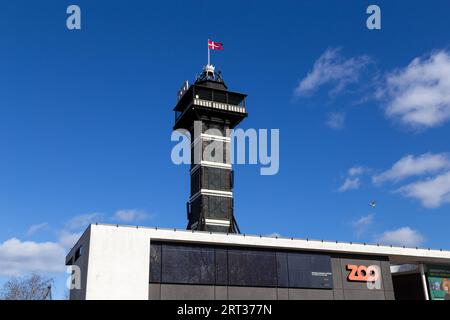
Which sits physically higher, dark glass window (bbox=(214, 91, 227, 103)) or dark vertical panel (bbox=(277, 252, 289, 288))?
dark glass window (bbox=(214, 91, 227, 103))

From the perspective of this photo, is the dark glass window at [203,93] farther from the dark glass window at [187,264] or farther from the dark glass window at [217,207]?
the dark glass window at [187,264]

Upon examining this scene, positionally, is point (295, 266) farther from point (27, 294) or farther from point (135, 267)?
point (27, 294)

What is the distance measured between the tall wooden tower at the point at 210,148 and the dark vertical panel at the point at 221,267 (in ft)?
81.7

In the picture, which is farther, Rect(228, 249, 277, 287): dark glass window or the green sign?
the green sign

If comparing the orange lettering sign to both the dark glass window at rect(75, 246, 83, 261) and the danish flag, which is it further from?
the danish flag

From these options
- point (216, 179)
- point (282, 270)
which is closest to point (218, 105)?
point (216, 179)

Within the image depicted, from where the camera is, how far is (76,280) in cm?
4178

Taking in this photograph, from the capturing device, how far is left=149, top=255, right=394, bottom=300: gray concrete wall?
40.8 m

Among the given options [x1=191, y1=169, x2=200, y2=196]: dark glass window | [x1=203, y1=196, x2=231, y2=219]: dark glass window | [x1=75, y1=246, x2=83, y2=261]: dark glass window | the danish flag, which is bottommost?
[x1=75, y1=246, x2=83, y2=261]: dark glass window

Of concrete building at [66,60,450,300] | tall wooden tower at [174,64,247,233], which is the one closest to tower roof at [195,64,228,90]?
tall wooden tower at [174,64,247,233]

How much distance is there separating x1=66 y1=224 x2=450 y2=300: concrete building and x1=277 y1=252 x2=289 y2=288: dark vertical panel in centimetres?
9

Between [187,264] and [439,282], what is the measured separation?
102ft
